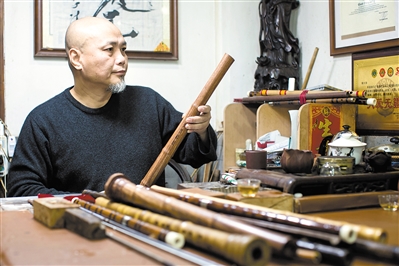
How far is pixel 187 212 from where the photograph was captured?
0.96 m

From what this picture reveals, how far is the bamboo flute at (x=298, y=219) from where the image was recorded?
0.85 metres

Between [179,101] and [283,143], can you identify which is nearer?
[283,143]

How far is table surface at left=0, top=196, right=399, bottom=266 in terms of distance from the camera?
0.86 metres

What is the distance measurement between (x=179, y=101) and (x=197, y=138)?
1091 millimetres

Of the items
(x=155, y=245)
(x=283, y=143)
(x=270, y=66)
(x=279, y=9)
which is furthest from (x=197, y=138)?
(x=155, y=245)

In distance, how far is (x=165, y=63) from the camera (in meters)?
3.43

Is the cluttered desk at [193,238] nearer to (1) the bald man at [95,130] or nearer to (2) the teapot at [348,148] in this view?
(2) the teapot at [348,148]

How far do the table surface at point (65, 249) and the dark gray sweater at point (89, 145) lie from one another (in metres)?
1.12

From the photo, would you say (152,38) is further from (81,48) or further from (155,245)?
(155,245)

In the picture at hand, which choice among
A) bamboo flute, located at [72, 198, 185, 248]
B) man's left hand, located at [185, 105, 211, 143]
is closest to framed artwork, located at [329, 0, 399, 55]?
man's left hand, located at [185, 105, 211, 143]

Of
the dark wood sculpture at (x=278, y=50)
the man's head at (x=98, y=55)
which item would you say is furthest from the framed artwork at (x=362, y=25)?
the man's head at (x=98, y=55)

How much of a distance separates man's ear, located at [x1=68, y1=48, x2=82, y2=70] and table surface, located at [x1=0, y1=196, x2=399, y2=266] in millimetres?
1397

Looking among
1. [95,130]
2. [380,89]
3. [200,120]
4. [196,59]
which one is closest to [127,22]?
[196,59]

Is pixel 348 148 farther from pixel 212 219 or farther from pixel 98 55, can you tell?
pixel 98 55
